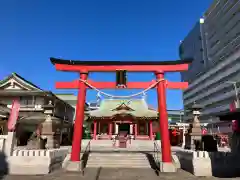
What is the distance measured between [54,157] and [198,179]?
25.9 ft

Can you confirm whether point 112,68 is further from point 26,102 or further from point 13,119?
point 26,102

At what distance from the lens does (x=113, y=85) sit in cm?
1131

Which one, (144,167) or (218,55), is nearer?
(144,167)

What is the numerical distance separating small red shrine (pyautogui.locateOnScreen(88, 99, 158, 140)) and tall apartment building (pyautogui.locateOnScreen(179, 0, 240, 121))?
23.6 meters

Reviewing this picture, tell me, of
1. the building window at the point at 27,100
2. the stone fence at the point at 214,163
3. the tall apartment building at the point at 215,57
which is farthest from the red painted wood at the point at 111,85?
the tall apartment building at the point at 215,57

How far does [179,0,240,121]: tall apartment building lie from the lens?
52719 millimetres

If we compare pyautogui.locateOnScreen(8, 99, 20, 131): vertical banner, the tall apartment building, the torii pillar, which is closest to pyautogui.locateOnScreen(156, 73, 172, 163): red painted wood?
the torii pillar

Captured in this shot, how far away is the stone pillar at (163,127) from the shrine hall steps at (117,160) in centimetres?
274

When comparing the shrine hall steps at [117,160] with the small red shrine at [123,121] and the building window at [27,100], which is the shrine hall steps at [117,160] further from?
the small red shrine at [123,121]

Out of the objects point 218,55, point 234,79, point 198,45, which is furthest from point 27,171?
point 198,45

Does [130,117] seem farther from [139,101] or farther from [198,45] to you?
[198,45]

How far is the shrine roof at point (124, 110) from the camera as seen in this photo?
29.7 metres

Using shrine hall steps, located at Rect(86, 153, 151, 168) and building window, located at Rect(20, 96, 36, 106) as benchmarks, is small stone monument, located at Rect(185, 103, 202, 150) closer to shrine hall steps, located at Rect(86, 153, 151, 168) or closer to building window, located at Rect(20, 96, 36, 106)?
shrine hall steps, located at Rect(86, 153, 151, 168)

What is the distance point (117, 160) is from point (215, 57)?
62.8 meters
